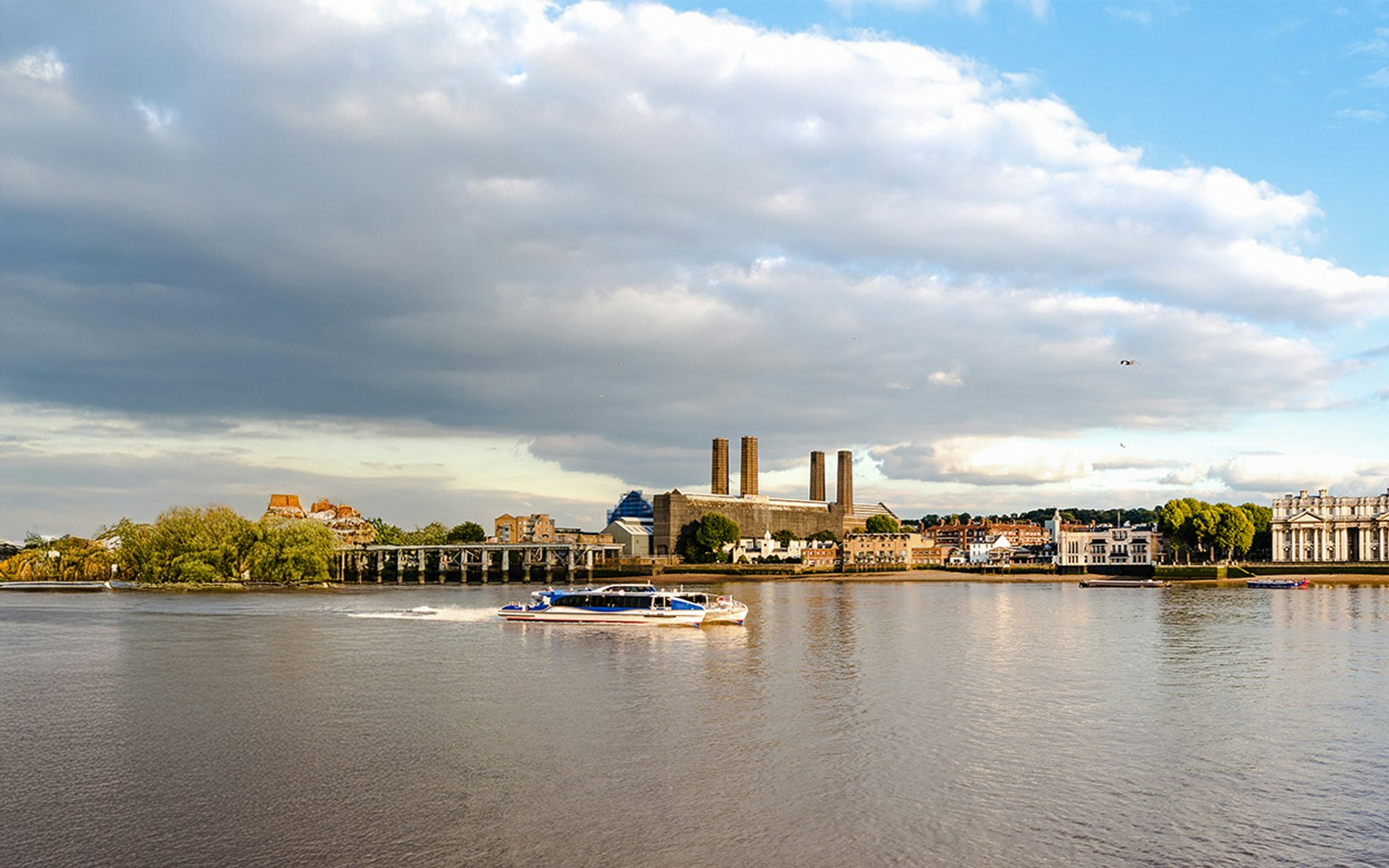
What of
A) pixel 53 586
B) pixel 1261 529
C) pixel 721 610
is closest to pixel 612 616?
pixel 721 610

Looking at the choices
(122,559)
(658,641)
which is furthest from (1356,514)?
(122,559)

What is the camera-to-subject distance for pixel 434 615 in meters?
81.2

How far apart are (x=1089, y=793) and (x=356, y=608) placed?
74099 mm

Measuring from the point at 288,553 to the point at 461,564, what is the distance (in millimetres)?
59994

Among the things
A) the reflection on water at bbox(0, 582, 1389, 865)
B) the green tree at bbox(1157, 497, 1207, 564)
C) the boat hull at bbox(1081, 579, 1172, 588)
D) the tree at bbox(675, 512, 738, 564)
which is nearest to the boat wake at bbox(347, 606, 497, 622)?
the reflection on water at bbox(0, 582, 1389, 865)

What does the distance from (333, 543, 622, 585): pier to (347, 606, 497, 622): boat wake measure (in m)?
72.5

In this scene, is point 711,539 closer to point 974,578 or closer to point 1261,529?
point 974,578

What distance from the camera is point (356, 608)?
87500 mm

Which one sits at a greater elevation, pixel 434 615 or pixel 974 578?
pixel 434 615

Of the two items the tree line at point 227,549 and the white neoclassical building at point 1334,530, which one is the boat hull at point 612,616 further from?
the white neoclassical building at point 1334,530

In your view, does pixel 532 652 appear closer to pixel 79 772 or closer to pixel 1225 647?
pixel 79 772

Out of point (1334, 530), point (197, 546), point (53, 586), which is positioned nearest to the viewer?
point (197, 546)

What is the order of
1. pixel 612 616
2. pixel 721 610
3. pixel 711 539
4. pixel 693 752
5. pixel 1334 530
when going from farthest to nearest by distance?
pixel 711 539, pixel 1334 530, pixel 721 610, pixel 612 616, pixel 693 752

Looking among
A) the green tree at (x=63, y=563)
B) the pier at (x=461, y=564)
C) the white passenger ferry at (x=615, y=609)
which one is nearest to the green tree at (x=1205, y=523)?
the pier at (x=461, y=564)
